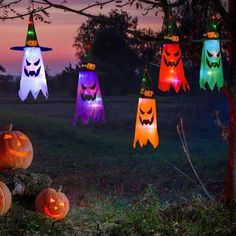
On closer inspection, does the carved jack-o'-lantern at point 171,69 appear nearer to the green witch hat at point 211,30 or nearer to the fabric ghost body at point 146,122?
the fabric ghost body at point 146,122

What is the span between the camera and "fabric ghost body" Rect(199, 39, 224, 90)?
22.0ft

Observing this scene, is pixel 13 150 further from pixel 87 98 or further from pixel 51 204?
pixel 87 98

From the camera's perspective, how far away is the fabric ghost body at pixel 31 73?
19.8ft

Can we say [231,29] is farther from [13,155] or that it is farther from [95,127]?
[95,127]

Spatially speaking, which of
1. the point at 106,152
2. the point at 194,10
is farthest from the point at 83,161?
the point at 194,10

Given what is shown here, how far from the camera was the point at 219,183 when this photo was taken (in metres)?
Result: 10.9

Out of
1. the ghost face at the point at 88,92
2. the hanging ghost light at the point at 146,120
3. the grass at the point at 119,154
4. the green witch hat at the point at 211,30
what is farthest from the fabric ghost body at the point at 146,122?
the grass at the point at 119,154

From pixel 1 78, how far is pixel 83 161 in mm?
2295

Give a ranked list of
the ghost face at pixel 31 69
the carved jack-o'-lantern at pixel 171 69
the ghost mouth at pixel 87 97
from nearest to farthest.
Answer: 1. the ghost face at pixel 31 69
2. the ghost mouth at pixel 87 97
3. the carved jack-o'-lantern at pixel 171 69

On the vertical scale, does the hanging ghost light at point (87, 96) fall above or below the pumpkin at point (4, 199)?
above

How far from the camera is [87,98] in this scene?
654 centimetres

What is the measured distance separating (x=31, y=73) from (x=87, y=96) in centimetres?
A: 79

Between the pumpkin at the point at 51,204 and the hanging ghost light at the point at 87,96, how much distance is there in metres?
1.17

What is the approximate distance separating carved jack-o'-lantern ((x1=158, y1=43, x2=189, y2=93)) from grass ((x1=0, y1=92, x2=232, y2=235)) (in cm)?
195
